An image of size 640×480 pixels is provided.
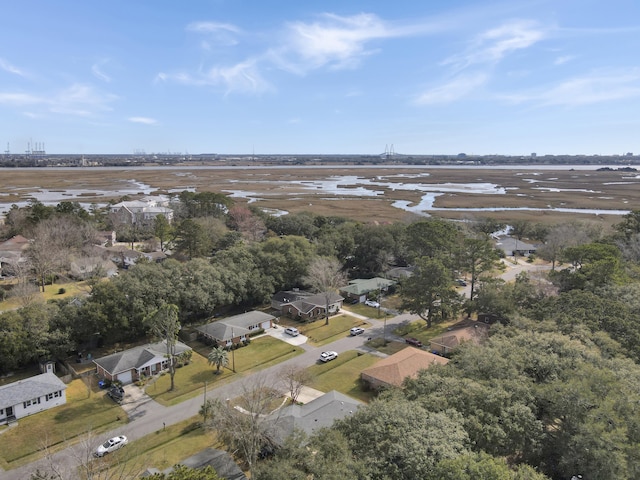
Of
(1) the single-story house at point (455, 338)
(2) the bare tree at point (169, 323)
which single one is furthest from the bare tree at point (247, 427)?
(1) the single-story house at point (455, 338)

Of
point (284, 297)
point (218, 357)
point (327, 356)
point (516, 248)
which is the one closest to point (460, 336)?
point (327, 356)

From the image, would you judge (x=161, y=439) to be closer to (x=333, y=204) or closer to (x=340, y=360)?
(x=340, y=360)

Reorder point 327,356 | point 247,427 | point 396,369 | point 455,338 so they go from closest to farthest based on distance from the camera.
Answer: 1. point 247,427
2. point 396,369
3. point 327,356
4. point 455,338

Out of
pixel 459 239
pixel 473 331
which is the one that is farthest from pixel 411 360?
pixel 459 239

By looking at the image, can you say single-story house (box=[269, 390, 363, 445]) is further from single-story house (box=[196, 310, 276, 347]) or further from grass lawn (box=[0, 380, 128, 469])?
single-story house (box=[196, 310, 276, 347])

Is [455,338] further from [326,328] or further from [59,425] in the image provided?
[59,425]

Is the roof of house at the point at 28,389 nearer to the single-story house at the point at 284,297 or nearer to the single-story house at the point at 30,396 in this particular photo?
the single-story house at the point at 30,396
